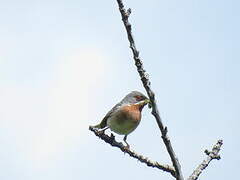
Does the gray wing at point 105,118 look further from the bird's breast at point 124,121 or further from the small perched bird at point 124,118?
the bird's breast at point 124,121

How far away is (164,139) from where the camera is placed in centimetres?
345

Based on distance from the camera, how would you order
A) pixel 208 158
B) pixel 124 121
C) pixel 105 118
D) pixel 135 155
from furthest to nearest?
pixel 105 118
pixel 124 121
pixel 135 155
pixel 208 158

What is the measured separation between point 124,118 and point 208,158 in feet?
20.1

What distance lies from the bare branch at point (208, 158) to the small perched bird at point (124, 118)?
5.67 metres

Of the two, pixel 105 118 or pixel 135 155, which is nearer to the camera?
pixel 135 155

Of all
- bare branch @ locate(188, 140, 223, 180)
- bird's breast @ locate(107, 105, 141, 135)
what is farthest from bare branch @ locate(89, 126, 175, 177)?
bird's breast @ locate(107, 105, 141, 135)

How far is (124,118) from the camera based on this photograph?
1033 cm

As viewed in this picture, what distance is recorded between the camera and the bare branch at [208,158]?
3.86 meters

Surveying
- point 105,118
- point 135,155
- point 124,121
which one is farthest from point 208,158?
point 105,118

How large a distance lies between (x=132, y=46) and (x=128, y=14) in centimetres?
26

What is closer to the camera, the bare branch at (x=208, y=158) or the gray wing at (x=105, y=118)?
the bare branch at (x=208, y=158)

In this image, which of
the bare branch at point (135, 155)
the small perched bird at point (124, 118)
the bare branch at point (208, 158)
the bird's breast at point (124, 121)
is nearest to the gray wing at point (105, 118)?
the small perched bird at point (124, 118)

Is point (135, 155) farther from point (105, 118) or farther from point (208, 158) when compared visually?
point (105, 118)

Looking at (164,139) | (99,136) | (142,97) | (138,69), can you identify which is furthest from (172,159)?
(142,97)
